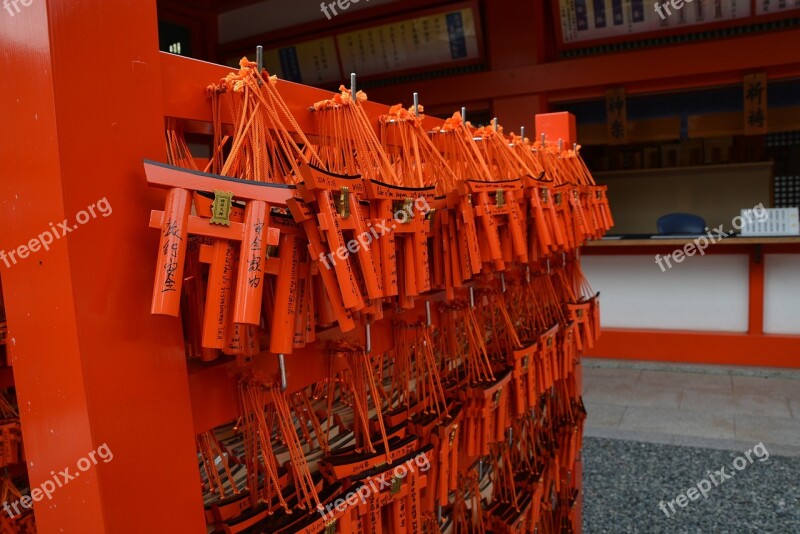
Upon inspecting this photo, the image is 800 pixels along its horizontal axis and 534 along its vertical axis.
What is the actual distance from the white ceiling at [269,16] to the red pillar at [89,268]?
4.22 meters

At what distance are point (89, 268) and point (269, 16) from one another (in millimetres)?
4678

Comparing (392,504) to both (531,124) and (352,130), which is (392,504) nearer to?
(352,130)

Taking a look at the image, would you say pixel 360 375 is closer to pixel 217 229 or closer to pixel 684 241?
pixel 217 229

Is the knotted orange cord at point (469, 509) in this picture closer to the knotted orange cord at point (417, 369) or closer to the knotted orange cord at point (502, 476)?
the knotted orange cord at point (502, 476)

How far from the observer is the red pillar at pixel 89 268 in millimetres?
587

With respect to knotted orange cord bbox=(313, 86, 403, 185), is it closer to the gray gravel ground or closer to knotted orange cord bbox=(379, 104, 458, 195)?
knotted orange cord bbox=(379, 104, 458, 195)

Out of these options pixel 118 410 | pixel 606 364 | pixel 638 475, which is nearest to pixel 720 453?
pixel 638 475

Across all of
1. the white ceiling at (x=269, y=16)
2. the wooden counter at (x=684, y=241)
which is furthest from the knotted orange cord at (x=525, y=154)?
the white ceiling at (x=269, y=16)

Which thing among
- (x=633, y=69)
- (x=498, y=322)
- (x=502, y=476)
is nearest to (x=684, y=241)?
(x=633, y=69)

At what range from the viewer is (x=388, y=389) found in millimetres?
1299

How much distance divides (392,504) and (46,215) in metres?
0.68

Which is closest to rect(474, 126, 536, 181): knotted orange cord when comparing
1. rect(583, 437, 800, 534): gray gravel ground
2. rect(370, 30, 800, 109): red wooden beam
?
rect(583, 437, 800, 534): gray gravel ground

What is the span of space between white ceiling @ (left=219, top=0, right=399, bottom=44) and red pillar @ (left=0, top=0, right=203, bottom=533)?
422cm

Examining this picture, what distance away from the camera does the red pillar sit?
0.59 metres
